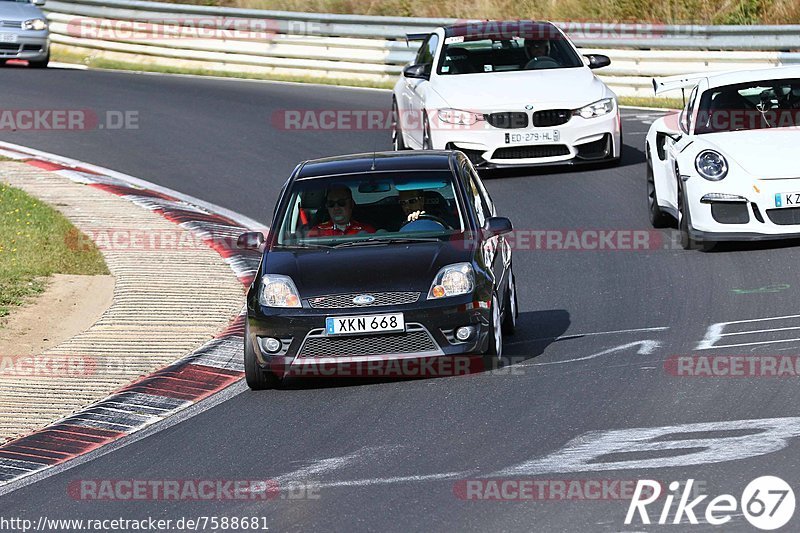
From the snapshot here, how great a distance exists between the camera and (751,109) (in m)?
13.6

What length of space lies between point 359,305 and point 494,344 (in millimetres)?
928

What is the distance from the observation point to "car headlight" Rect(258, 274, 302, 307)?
9.43 m

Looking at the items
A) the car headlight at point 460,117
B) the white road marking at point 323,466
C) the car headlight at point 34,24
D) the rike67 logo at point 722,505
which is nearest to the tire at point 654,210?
the car headlight at point 460,117

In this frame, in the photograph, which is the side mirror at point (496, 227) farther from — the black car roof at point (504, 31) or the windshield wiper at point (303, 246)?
the black car roof at point (504, 31)

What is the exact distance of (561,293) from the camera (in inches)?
484

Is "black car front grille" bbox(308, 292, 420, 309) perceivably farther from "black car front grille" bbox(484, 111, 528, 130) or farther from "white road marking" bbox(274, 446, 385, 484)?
"black car front grille" bbox(484, 111, 528, 130)

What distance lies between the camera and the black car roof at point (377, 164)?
10.6m

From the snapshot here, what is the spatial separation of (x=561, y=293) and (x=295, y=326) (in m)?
3.54

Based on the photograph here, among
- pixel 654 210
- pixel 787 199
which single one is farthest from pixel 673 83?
pixel 787 199

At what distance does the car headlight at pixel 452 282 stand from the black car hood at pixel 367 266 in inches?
1.6

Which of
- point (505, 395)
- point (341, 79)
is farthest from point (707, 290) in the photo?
point (341, 79)

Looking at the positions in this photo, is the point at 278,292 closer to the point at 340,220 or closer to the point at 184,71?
the point at 340,220

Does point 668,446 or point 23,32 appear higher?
point 23,32

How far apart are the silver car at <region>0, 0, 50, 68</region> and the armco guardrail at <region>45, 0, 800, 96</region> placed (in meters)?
2.00
